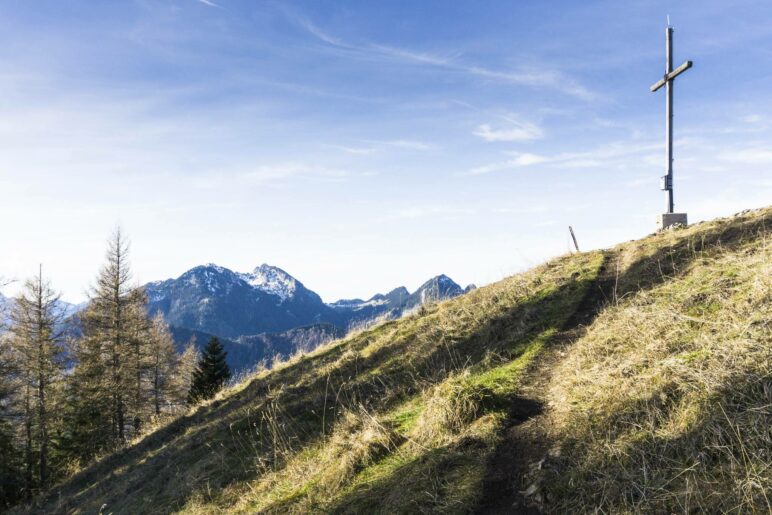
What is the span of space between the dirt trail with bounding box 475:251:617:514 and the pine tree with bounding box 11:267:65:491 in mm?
34175

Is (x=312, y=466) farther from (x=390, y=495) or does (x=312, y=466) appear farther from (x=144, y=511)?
(x=144, y=511)

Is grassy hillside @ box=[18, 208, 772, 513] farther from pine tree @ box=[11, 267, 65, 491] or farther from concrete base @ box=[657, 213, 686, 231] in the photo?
pine tree @ box=[11, 267, 65, 491]

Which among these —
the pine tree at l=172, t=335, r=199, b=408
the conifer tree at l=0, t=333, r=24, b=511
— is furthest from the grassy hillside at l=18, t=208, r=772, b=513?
the pine tree at l=172, t=335, r=199, b=408

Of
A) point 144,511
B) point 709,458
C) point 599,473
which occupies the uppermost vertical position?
point 709,458

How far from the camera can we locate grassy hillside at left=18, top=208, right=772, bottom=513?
3955mm

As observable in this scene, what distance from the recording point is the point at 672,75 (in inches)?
604

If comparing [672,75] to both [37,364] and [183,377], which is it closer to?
[37,364]

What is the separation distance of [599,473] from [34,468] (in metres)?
41.7

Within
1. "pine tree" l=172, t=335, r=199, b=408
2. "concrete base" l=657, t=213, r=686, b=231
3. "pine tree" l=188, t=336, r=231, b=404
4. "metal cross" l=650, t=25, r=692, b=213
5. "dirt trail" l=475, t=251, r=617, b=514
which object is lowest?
"pine tree" l=172, t=335, r=199, b=408

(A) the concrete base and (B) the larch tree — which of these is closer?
(A) the concrete base

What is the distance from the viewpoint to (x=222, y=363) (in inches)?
1507

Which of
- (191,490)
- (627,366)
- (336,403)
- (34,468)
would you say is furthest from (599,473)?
(34,468)

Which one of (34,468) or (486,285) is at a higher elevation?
(486,285)

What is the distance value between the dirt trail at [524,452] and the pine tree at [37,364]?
3418 cm
